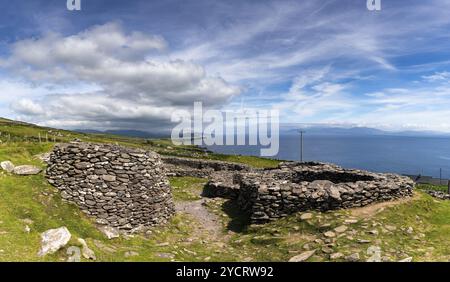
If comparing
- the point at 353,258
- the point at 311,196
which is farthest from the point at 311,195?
the point at 353,258

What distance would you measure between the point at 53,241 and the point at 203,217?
497 inches

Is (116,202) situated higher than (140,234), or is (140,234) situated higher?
(116,202)

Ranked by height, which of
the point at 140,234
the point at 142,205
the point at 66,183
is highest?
the point at 66,183

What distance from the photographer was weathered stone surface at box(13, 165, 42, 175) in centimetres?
1745

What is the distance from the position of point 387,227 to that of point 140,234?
13.0 m

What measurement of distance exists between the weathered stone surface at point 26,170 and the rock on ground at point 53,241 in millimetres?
7741

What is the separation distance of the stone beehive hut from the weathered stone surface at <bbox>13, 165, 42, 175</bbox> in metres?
0.69

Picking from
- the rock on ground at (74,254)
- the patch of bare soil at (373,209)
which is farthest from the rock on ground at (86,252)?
the patch of bare soil at (373,209)

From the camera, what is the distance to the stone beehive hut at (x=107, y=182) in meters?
17.3

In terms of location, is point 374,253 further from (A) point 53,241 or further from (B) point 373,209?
(A) point 53,241

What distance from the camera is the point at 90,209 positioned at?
56.4 ft
